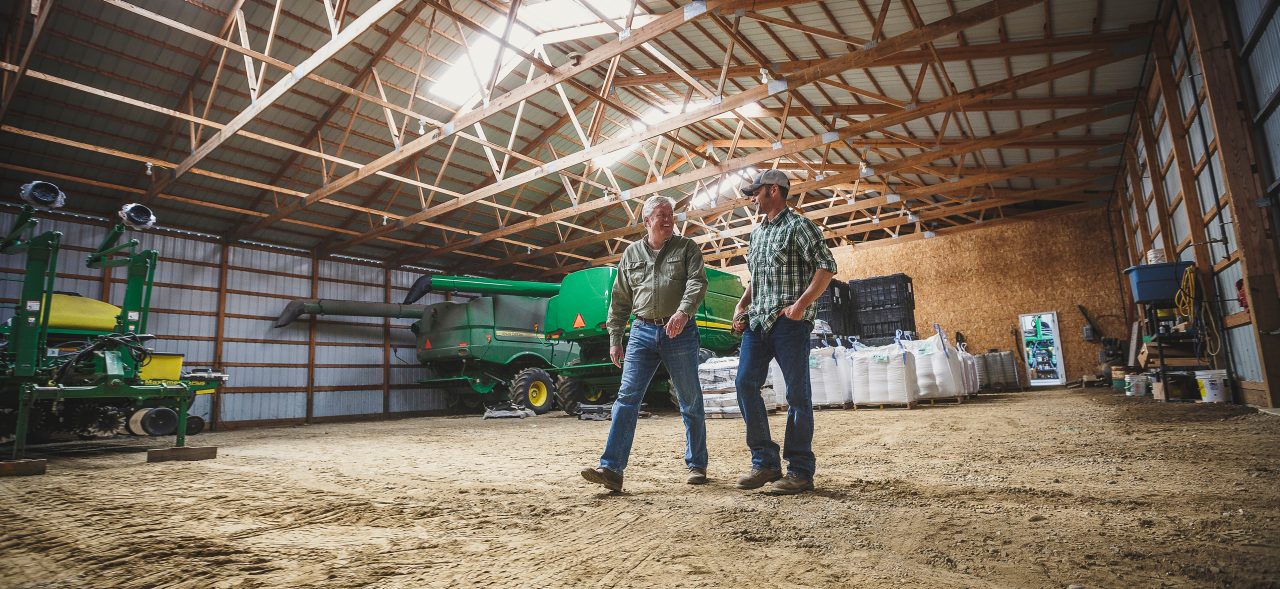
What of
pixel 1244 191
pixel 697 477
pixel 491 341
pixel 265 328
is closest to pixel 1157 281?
pixel 1244 191

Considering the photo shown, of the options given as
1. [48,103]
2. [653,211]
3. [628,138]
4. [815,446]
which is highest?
[48,103]

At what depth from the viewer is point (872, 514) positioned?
2.47 meters

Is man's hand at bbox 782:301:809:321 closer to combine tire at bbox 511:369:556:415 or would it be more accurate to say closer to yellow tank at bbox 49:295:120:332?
yellow tank at bbox 49:295:120:332

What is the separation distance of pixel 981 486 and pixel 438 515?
8.76 ft

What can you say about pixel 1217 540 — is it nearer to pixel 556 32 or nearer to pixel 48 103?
pixel 556 32

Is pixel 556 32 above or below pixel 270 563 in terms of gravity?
above

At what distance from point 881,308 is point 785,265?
1295cm

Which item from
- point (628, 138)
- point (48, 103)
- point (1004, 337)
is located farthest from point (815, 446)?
point (1004, 337)

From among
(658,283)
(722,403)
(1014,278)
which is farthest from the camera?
(1014,278)

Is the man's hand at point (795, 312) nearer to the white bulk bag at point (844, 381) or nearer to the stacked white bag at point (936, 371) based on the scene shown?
the white bulk bag at point (844, 381)

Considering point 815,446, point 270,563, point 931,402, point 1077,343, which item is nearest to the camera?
point 270,563

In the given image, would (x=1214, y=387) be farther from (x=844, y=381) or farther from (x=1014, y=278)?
(x=1014, y=278)

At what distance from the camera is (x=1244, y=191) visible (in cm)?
596

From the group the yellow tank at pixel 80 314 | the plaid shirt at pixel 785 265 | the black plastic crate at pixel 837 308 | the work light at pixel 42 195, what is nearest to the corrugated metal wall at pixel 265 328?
the yellow tank at pixel 80 314
